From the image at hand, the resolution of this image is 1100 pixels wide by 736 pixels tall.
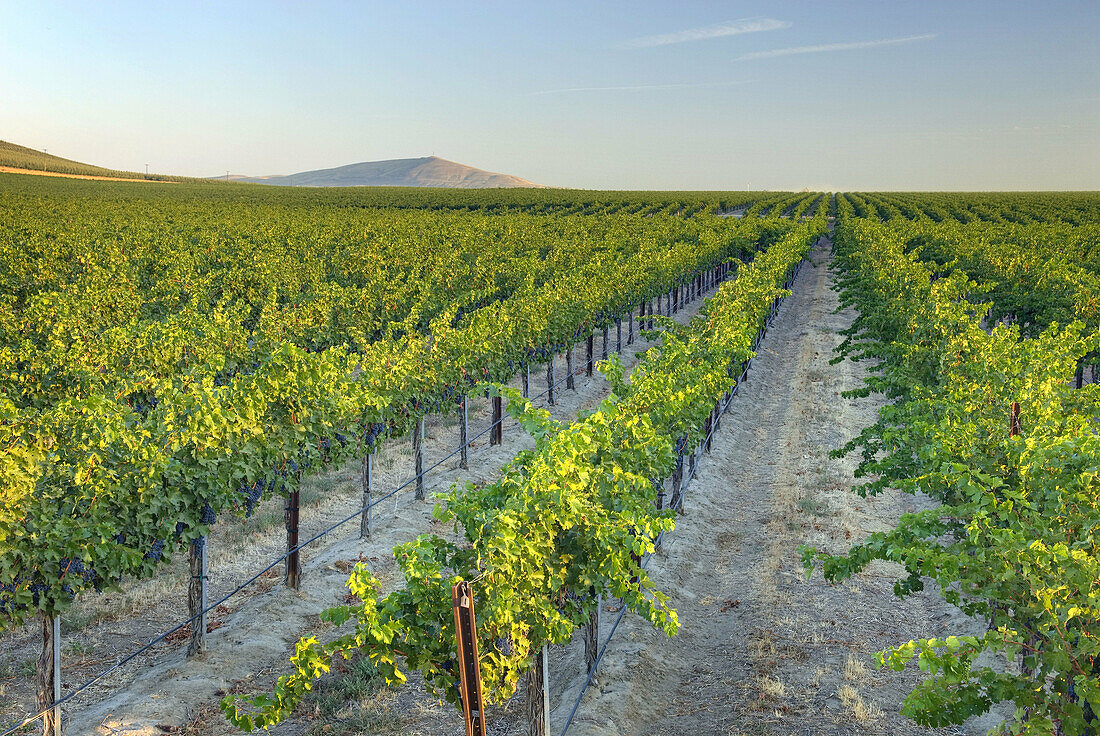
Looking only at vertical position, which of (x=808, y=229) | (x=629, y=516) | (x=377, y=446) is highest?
(x=808, y=229)

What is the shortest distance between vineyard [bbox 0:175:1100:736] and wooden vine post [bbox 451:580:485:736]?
0.16 ft

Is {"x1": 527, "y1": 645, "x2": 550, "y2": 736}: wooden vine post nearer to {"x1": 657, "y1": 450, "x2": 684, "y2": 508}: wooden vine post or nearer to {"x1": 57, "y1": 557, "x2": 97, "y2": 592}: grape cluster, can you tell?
{"x1": 57, "y1": 557, "x2": 97, "y2": 592}: grape cluster

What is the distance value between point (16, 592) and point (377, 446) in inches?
272

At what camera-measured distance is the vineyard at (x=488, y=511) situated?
6125mm

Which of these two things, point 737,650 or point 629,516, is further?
point 737,650

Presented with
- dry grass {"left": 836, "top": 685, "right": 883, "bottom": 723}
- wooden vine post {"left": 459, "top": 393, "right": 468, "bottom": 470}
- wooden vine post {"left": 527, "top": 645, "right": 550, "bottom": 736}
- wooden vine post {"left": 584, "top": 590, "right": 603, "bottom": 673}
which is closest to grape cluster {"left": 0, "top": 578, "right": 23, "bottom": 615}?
wooden vine post {"left": 527, "top": 645, "right": 550, "bottom": 736}

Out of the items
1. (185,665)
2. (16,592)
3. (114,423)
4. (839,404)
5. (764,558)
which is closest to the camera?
(16,592)

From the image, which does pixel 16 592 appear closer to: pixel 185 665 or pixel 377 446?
pixel 185 665

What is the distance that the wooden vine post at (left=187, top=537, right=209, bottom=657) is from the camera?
9.66m

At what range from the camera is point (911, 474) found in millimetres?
10312

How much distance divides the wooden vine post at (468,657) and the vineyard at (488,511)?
5 centimetres

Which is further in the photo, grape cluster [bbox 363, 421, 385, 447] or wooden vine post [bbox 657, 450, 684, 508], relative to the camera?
wooden vine post [bbox 657, 450, 684, 508]

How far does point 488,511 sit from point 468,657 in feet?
5.92

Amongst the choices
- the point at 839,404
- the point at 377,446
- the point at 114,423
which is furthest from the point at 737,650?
the point at 839,404
